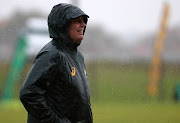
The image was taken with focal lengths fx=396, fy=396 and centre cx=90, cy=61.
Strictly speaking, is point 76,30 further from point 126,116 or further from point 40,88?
point 126,116

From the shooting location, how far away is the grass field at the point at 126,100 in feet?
32.3

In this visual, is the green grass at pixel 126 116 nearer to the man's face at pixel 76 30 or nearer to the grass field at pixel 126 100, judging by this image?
the grass field at pixel 126 100

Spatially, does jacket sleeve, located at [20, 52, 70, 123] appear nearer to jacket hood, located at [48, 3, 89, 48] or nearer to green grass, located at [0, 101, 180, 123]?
jacket hood, located at [48, 3, 89, 48]

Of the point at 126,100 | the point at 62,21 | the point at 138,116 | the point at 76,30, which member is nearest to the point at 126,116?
the point at 138,116

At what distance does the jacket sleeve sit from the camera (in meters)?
2.97

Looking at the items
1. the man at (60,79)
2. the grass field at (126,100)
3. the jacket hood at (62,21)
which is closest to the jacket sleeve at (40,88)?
the man at (60,79)

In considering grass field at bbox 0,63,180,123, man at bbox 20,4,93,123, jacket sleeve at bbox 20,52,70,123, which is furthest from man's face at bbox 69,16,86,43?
grass field at bbox 0,63,180,123

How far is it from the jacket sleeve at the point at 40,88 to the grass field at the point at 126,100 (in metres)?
5.93

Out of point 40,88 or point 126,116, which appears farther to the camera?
point 126,116

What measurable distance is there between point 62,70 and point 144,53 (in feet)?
66.4

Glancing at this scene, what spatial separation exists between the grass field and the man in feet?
18.7

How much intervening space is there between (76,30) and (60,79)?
0.47 metres

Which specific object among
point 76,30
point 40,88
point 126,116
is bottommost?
point 126,116

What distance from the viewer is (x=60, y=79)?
3.06 m
